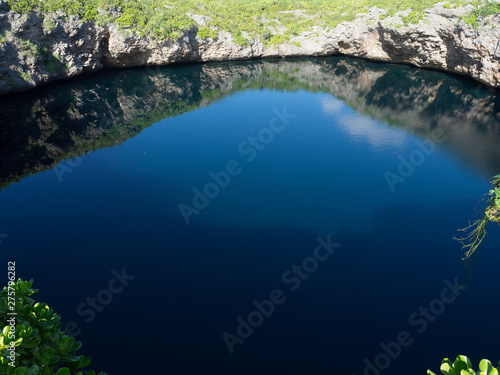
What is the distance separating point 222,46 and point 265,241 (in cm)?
3652

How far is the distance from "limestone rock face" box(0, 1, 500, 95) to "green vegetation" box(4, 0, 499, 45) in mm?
832

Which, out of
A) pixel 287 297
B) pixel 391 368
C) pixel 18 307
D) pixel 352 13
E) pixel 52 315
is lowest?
pixel 287 297

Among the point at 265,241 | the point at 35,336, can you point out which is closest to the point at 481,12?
the point at 265,241

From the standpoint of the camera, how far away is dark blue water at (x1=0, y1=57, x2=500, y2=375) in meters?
10.5

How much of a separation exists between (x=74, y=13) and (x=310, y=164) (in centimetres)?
2846

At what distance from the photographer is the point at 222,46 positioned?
45.0 m

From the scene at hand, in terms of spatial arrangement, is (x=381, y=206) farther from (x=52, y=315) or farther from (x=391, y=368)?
(x=52, y=315)

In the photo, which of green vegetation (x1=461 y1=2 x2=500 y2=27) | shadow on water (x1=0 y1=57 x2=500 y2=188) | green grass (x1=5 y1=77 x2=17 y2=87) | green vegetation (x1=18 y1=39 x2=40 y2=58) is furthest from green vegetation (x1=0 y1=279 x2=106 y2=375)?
green vegetation (x1=461 y1=2 x2=500 y2=27)

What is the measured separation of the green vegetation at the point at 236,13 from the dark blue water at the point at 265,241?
39.2 ft

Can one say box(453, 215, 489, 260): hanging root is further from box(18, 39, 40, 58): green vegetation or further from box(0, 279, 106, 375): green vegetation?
box(18, 39, 40, 58): green vegetation

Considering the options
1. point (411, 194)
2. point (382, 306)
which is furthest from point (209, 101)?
point (382, 306)

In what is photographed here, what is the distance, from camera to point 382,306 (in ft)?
38.4

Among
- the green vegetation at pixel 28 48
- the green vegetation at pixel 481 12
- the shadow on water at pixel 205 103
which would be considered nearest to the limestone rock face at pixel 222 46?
the green vegetation at pixel 28 48

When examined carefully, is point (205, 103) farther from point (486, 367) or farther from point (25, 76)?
point (486, 367)
